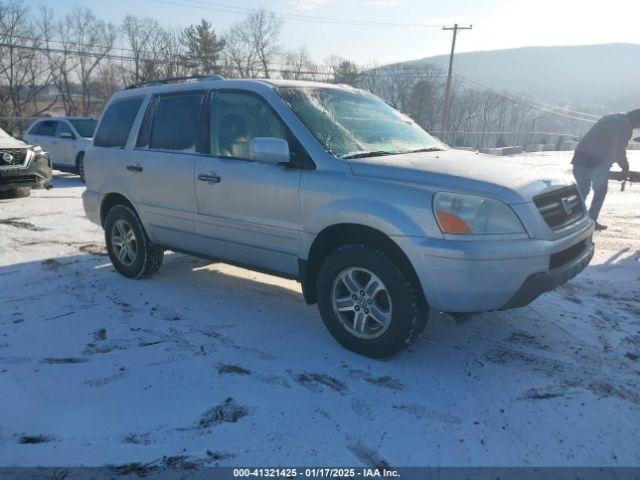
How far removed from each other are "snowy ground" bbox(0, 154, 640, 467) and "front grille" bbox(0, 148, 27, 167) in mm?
5627

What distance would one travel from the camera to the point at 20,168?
9.47 meters

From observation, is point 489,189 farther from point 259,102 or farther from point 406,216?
point 259,102

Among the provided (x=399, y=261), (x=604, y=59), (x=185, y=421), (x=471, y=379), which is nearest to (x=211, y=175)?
(x=399, y=261)

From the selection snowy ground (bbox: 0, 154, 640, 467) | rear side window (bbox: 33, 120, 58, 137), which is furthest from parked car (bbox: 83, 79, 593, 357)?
rear side window (bbox: 33, 120, 58, 137)

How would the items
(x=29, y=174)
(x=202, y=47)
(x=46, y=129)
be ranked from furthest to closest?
(x=202, y=47) → (x=46, y=129) → (x=29, y=174)

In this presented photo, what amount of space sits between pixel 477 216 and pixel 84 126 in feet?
44.3

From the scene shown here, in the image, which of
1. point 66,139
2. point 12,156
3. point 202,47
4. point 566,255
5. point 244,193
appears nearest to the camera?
point 566,255

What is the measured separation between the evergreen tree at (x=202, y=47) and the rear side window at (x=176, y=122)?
1986 inches

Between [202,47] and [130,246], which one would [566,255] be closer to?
[130,246]

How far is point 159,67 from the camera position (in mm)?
50719

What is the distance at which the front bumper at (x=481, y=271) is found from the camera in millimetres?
2859

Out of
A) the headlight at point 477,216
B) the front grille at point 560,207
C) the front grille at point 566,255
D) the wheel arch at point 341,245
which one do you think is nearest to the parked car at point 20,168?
the wheel arch at point 341,245

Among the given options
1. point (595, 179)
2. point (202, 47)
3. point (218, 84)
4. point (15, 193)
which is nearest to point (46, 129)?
point (15, 193)

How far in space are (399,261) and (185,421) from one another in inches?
62.7
